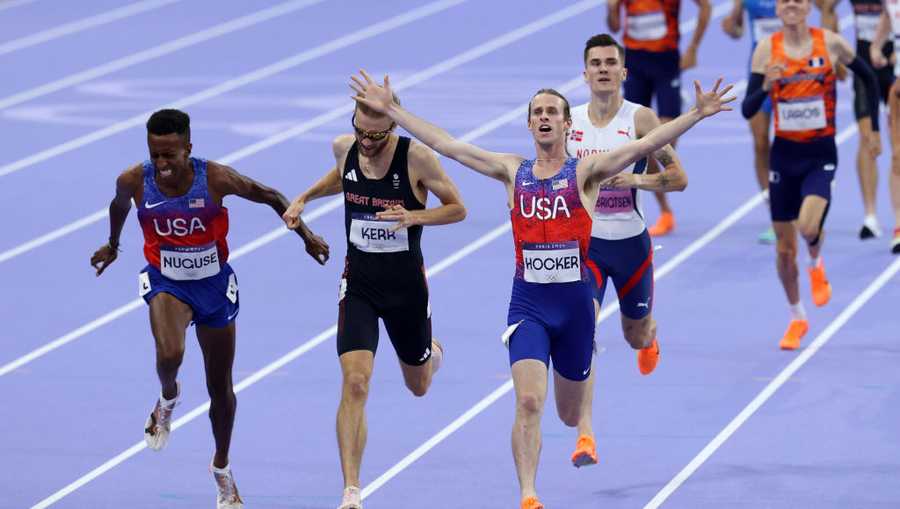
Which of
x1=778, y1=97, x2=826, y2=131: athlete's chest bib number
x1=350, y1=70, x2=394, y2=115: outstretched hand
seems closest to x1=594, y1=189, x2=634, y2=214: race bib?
x1=350, y1=70, x2=394, y2=115: outstretched hand

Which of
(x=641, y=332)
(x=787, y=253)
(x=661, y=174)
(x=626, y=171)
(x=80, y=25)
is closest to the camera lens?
(x=661, y=174)

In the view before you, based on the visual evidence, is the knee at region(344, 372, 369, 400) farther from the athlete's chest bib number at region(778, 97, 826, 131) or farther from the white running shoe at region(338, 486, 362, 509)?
the athlete's chest bib number at region(778, 97, 826, 131)

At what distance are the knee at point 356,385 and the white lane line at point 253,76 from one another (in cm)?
884

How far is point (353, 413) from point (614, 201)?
82.4 inches

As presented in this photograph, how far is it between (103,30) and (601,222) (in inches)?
531

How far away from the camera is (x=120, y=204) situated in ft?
28.0

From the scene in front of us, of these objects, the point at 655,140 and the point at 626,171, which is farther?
the point at 626,171

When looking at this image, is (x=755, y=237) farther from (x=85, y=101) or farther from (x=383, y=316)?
(x=85, y=101)

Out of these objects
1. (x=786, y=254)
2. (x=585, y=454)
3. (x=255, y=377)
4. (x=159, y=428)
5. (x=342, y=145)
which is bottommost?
(x=255, y=377)

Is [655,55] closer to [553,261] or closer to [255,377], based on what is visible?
[255,377]

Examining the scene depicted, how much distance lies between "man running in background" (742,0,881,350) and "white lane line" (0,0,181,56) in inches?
460

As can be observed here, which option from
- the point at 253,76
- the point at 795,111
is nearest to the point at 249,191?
the point at 795,111

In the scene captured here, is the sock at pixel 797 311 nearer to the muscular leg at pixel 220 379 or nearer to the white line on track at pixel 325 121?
the white line on track at pixel 325 121

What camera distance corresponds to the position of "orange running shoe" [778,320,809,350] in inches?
450
